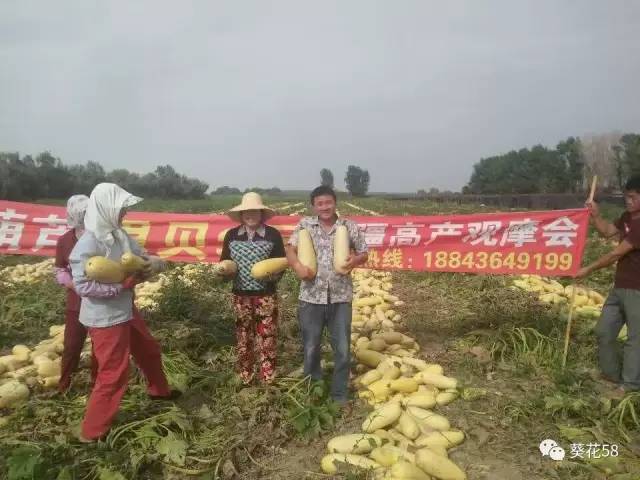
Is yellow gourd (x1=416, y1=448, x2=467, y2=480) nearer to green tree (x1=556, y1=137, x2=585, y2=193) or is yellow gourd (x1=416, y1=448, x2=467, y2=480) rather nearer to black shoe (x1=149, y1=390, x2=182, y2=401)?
black shoe (x1=149, y1=390, x2=182, y2=401)

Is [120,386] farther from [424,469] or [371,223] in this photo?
[371,223]

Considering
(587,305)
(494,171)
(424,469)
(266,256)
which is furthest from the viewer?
(494,171)

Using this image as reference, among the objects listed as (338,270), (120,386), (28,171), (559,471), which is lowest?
(559,471)

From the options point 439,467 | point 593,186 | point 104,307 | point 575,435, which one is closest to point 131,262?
point 104,307

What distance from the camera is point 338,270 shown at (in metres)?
3.44

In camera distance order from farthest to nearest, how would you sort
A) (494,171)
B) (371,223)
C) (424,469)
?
1. (494,171)
2. (371,223)
3. (424,469)

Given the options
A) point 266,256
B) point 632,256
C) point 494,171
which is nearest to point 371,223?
point 266,256

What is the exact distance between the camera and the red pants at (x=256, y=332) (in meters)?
3.77

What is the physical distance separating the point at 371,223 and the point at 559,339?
250 cm

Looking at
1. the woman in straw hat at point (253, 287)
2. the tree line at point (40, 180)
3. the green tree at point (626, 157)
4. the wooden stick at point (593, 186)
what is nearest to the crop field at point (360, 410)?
the woman in straw hat at point (253, 287)

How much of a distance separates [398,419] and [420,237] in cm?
262

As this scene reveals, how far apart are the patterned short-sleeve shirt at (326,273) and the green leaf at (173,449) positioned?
135 centimetres

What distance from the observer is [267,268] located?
354cm

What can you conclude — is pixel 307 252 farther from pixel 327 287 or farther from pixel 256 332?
pixel 256 332
